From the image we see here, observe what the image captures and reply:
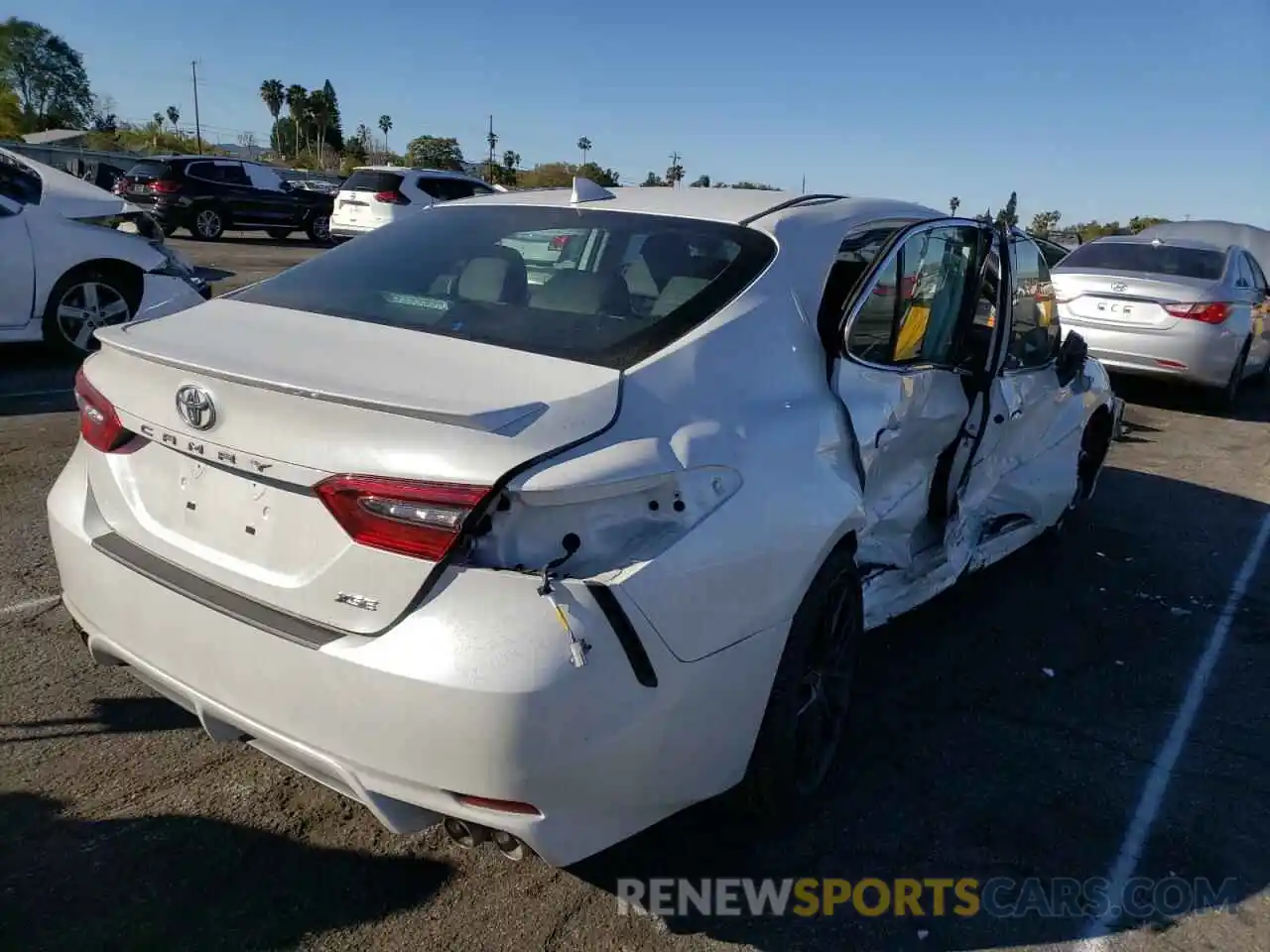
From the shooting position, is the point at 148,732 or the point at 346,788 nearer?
the point at 346,788

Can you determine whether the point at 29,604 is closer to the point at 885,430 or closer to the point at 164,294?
the point at 885,430

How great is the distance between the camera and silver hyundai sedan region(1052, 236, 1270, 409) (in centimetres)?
952

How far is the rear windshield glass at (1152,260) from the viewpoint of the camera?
10281 mm

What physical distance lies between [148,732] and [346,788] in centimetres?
125

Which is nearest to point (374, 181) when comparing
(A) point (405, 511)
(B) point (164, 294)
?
(B) point (164, 294)

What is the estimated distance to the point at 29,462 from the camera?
5.77 metres

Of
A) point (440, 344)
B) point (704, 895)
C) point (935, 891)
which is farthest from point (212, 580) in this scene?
point (935, 891)

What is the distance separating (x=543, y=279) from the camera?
3061 millimetres

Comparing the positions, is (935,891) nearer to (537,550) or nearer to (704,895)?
(704,895)

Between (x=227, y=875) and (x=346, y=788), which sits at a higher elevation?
(x=346, y=788)

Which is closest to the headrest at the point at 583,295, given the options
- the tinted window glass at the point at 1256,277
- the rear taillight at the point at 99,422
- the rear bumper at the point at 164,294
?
the rear taillight at the point at 99,422

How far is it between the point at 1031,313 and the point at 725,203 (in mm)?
2209

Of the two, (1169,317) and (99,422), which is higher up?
(99,422)

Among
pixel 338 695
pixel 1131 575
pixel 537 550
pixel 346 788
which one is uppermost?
pixel 537 550
